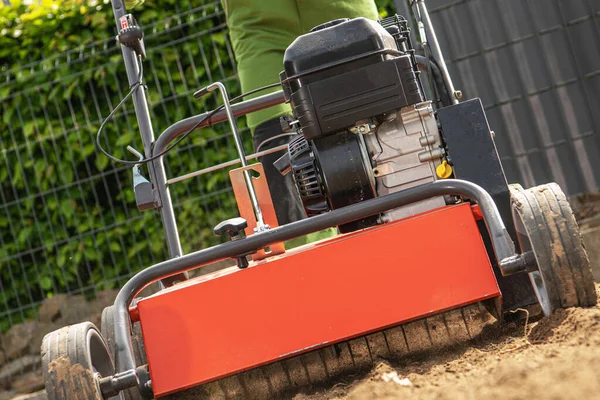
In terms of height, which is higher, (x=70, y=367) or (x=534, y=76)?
(x=534, y=76)

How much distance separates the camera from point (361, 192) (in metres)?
2.44

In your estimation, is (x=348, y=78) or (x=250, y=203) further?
(x=250, y=203)

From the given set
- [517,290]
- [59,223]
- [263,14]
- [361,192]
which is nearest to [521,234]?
[517,290]

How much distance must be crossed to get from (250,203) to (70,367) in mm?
710

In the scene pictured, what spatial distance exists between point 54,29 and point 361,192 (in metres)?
3.27

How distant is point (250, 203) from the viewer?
255 centimetres

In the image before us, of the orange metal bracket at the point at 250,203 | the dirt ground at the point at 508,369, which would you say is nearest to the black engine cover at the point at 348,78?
the orange metal bracket at the point at 250,203

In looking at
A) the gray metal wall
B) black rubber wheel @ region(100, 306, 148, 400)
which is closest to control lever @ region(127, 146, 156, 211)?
black rubber wheel @ region(100, 306, 148, 400)

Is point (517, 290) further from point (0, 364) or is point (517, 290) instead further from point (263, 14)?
point (0, 364)

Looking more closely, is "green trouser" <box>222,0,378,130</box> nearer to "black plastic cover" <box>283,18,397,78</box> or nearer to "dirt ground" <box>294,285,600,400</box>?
"black plastic cover" <box>283,18,397,78</box>

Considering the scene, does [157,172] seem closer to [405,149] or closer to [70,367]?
[405,149]

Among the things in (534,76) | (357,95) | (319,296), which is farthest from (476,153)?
(534,76)

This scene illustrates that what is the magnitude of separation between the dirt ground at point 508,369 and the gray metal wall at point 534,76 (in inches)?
95.2

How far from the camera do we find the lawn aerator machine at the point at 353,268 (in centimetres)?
213
